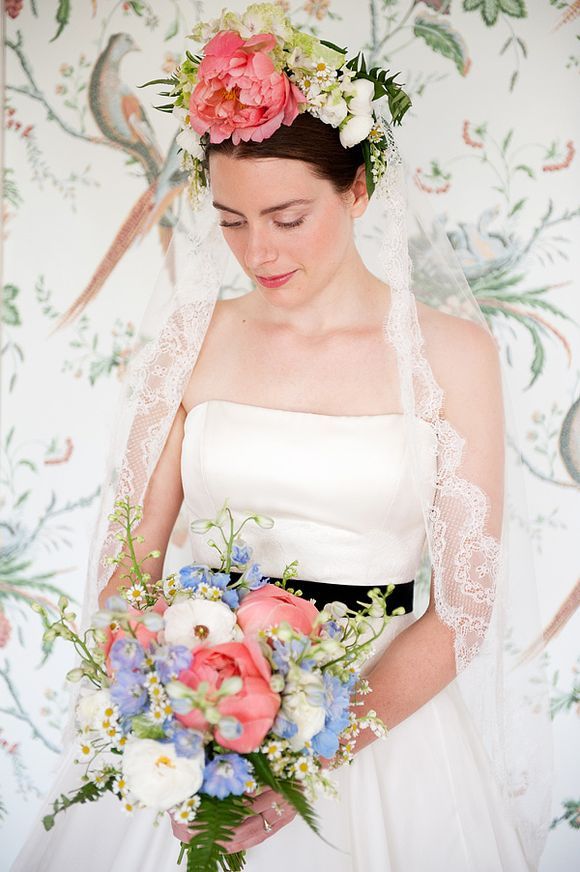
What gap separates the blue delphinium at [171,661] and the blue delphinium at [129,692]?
3 cm

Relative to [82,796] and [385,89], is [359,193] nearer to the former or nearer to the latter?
[385,89]

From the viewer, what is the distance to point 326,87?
160 centimetres

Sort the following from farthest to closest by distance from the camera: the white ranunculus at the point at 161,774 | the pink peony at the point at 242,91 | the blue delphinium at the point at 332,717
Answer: the pink peony at the point at 242,91 < the blue delphinium at the point at 332,717 < the white ranunculus at the point at 161,774

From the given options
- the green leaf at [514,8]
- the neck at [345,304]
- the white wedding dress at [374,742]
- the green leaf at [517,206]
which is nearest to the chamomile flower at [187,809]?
the white wedding dress at [374,742]

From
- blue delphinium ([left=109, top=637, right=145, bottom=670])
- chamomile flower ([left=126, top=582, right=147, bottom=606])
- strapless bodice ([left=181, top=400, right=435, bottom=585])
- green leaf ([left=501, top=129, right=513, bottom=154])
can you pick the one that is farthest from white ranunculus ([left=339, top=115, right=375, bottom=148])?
blue delphinium ([left=109, top=637, right=145, bottom=670])

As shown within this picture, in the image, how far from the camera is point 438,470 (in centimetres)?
169

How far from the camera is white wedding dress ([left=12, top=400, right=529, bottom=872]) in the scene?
1.58 m

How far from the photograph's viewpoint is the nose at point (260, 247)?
1629 mm

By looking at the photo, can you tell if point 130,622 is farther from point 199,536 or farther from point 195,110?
point 195,110

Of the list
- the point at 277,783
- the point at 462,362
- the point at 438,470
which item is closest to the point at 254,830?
the point at 277,783

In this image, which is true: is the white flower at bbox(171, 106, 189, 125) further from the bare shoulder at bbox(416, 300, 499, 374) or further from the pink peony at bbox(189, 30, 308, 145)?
the bare shoulder at bbox(416, 300, 499, 374)

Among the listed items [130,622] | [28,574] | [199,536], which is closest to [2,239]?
[28,574]

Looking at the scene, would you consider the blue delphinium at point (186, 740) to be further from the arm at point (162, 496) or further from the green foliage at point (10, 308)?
the green foliage at point (10, 308)

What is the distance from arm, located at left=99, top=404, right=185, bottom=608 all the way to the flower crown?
584 mm
